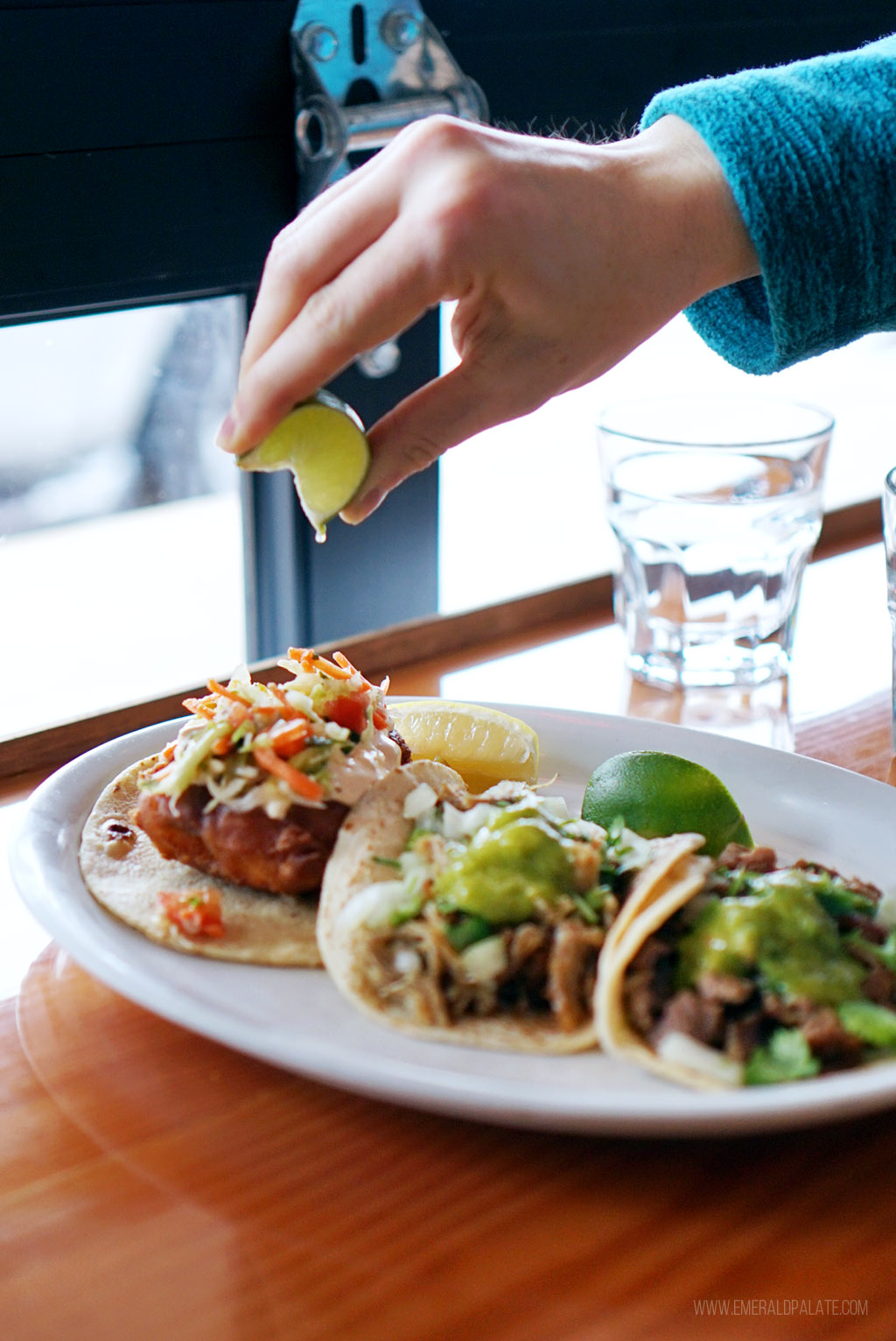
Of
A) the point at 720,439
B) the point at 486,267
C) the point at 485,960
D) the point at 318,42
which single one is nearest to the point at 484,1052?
the point at 485,960

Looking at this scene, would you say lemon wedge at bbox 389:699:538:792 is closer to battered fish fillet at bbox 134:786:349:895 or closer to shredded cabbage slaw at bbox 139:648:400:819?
shredded cabbage slaw at bbox 139:648:400:819

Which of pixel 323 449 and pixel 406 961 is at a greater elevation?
pixel 323 449

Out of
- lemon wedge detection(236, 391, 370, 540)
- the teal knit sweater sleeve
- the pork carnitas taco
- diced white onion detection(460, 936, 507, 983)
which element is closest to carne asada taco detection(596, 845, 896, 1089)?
diced white onion detection(460, 936, 507, 983)

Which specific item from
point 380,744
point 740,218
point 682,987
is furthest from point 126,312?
point 682,987

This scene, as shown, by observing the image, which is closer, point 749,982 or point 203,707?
point 749,982

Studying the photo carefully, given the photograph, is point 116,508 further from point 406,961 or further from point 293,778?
point 406,961

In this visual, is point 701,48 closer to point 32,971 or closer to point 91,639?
point 91,639

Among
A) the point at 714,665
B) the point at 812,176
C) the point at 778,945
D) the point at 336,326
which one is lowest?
the point at 714,665
